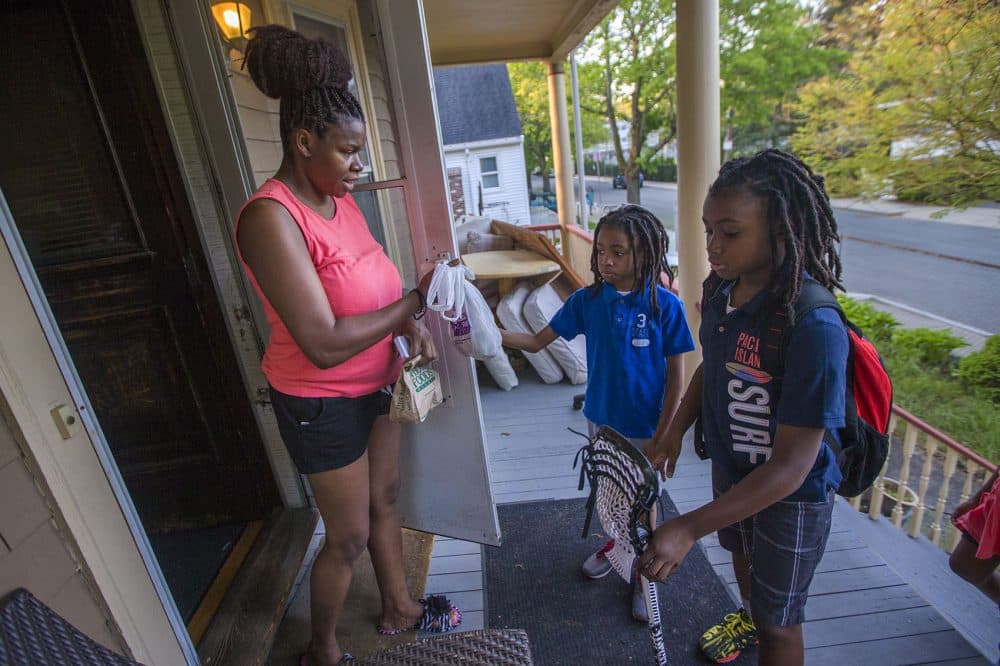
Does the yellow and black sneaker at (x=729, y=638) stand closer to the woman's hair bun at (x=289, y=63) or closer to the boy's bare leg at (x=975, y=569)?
the boy's bare leg at (x=975, y=569)

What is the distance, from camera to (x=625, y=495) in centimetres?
115

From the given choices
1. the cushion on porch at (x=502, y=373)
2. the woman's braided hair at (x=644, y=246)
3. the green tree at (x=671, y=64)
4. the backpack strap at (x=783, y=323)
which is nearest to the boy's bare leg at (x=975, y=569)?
the backpack strap at (x=783, y=323)

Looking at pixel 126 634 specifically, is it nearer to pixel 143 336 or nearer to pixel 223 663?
pixel 223 663

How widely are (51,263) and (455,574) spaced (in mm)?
1861

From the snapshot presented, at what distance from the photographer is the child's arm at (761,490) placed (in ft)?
3.59

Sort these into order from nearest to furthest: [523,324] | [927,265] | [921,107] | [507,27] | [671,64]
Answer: [523,324], [507,27], [921,107], [927,265], [671,64]

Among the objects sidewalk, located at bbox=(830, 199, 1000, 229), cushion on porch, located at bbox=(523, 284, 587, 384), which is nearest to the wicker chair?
cushion on porch, located at bbox=(523, 284, 587, 384)

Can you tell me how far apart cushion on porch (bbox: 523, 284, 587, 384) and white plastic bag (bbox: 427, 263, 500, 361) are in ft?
7.22

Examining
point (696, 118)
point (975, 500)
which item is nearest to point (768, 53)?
point (696, 118)

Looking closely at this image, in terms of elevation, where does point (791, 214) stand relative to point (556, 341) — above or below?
above

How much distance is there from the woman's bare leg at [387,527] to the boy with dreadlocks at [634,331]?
77 cm

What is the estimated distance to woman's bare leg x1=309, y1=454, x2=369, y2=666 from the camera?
1.46 m

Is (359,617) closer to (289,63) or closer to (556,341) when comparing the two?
(289,63)

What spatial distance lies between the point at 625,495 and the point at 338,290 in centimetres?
86
